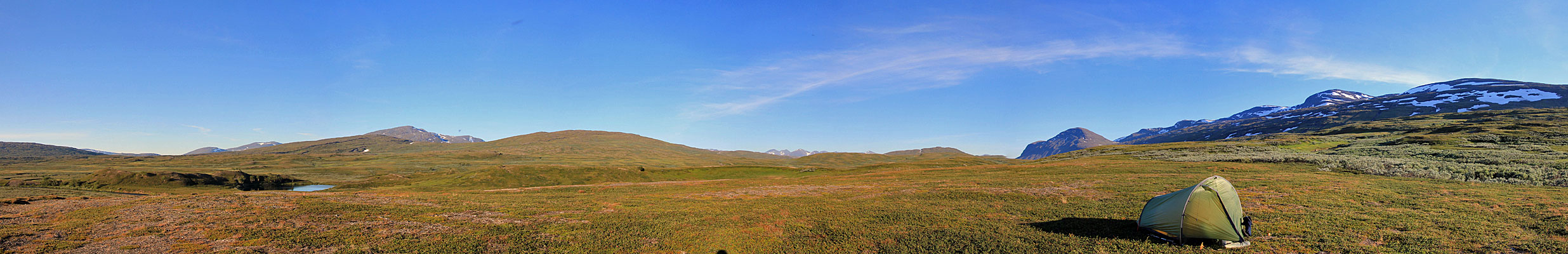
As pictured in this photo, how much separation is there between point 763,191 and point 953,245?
27.8 meters

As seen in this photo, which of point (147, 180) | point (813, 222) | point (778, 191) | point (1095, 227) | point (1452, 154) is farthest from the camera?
point (147, 180)

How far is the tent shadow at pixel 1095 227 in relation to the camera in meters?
21.8

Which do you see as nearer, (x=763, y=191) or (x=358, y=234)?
(x=358, y=234)

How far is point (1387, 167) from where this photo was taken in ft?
151

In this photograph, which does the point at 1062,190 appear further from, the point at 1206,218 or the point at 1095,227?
the point at 1206,218

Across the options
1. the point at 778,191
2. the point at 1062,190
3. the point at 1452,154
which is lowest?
the point at 1062,190

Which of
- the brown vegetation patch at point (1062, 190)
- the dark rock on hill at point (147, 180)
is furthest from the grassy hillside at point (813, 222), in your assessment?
the dark rock on hill at point (147, 180)

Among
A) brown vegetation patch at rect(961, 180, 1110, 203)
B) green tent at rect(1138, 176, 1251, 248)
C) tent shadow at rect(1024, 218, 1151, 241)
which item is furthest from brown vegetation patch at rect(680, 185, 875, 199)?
green tent at rect(1138, 176, 1251, 248)

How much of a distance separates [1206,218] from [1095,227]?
4646mm

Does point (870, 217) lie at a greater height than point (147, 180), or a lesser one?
lesser

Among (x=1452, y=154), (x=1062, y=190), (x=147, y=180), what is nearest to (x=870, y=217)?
(x=1062, y=190)

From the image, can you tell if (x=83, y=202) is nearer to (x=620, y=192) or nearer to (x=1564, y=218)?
(x=620, y=192)

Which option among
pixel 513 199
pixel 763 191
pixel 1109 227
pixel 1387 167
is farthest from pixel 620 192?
pixel 1387 167

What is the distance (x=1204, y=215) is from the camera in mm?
19625
